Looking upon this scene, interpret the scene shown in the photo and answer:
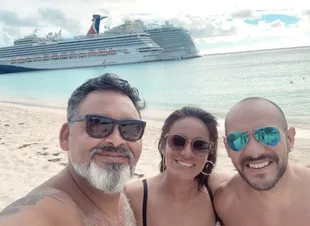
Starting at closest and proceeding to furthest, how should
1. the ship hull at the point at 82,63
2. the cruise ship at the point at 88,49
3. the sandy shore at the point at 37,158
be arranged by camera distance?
1. the sandy shore at the point at 37,158
2. the cruise ship at the point at 88,49
3. the ship hull at the point at 82,63

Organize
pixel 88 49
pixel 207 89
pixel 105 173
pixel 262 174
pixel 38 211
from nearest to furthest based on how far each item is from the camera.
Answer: pixel 38 211 < pixel 105 173 < pixel 262 174 < pixel 207 89 < pixel 88 49

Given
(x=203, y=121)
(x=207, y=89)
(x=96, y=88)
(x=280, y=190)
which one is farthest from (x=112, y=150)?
(x=207, y=89)

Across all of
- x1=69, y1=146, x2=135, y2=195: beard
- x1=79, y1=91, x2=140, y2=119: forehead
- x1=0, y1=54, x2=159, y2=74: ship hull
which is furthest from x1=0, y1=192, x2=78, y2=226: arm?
x1=0, y1=54, x2=159, y2=74: ship hull

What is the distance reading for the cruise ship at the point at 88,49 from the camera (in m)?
54.8

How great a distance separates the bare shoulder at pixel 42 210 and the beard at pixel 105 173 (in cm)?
13

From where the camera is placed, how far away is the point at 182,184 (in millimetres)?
2023

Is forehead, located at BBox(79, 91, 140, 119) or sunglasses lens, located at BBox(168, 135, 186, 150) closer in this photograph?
forehead, located at BBox(79, 91, 140, 119)

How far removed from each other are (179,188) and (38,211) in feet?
3.09

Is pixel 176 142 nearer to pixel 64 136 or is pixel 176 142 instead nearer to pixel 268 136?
pixel 268 136

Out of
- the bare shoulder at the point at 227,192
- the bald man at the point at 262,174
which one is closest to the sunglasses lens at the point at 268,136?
the bald man at the point at 262,174

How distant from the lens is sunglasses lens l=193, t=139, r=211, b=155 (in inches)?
77.9

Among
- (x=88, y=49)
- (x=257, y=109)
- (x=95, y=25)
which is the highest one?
(x=95, y=25)

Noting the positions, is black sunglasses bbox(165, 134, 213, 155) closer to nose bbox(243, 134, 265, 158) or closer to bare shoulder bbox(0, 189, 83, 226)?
nose bbox(243, 134, 265, 158)

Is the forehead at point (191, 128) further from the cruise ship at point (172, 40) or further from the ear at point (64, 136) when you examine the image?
the cruise ship at point (172, 40)
